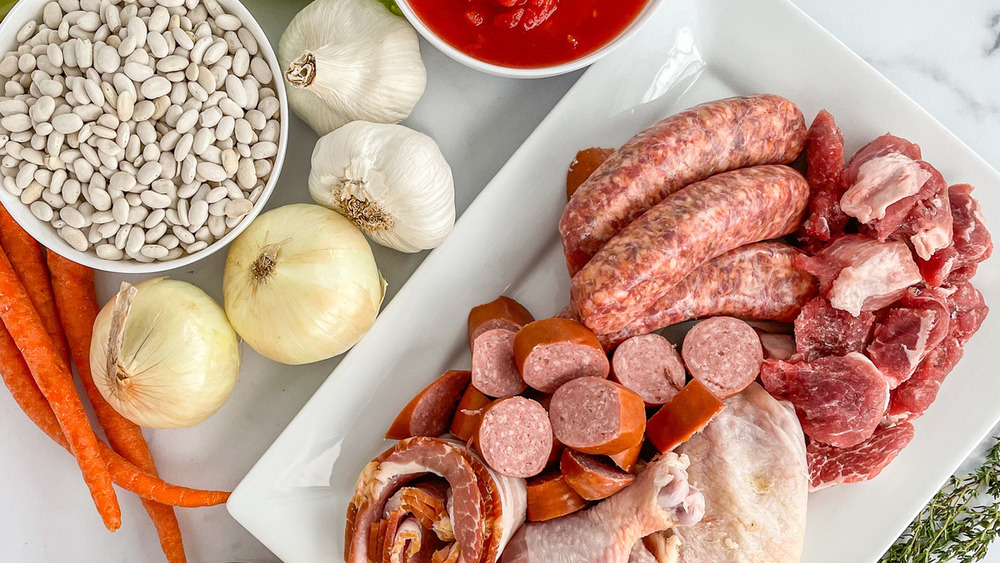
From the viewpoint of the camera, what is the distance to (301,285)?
1.79m

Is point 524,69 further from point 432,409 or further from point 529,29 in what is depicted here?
point 432,409

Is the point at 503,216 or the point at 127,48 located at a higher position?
the point at 503,216

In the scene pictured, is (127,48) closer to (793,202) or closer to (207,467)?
(207,467)

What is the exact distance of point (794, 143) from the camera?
188 centimetres

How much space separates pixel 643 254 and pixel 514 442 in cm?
53

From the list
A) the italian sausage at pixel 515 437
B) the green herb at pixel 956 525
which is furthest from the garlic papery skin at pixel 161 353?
the green herb at pixel 956 525

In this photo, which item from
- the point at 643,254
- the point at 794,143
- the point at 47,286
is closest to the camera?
the point at 643,254

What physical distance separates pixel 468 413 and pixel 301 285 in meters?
0.52

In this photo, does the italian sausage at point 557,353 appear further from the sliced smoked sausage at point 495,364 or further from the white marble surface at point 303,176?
the white marble surface at point 303,176

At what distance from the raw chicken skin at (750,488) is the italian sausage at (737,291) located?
25cm

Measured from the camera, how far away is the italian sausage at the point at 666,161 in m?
1.74

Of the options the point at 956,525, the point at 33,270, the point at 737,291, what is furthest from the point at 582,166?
the point at 33,270

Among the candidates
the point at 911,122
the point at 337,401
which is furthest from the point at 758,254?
the point at 337,401

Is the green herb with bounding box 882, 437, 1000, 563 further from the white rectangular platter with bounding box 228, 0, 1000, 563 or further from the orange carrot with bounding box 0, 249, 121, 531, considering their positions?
the orange carrot with bounding box 0, 249, 121, 531
